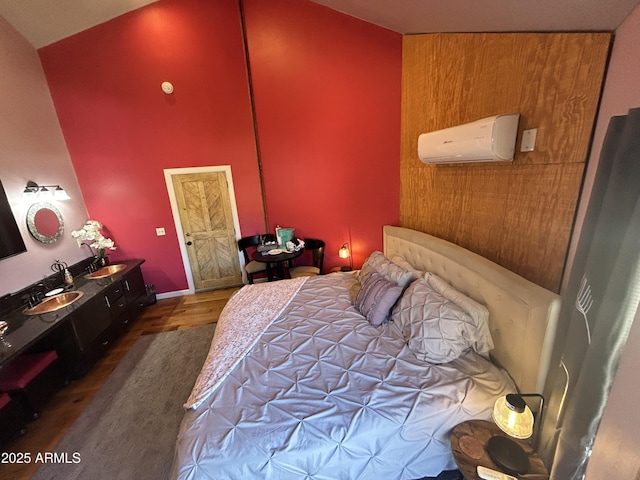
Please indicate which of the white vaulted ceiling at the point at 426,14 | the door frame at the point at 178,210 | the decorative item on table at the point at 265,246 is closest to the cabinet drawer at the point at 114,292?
the door frame at the point at 178,210

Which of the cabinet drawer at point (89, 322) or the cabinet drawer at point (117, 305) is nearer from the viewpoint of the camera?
the cabinet drawer at point (89, 322)

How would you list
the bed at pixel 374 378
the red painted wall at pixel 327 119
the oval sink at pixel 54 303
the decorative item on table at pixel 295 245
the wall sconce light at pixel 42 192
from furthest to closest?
1. the decorative item on table at pixel 295 245
2. the red painted wall at pixel 327 119
3. the wall sconce light at pixel 42 192
4. the oval sink at pixel 54 303
5. the bed at pixel 374 378

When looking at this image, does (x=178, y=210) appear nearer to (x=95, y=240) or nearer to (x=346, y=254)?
(x=95, y=240)

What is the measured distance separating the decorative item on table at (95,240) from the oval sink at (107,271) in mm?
145

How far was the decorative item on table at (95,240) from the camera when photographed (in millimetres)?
3350

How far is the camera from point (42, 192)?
299cm

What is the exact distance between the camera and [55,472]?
1725 millimetres

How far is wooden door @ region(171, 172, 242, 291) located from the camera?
12.6 ft

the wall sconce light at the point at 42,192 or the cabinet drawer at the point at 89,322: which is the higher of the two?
the wall sconce light at the point at 42,192

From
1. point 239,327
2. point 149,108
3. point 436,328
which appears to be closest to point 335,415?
point 436,328

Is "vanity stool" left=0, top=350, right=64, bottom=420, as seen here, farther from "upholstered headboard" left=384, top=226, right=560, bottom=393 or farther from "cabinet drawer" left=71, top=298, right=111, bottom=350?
"upholstered headboard" left=384, top=226, right=560, bottom=393

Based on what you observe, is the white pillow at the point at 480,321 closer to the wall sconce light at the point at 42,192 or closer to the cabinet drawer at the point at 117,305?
the cabinet drawer at the point at 117,305

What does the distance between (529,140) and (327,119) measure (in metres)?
2.52

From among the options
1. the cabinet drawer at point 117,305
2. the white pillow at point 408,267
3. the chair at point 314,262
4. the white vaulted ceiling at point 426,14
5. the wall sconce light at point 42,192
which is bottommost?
the cabinet drawer at point 117,305
